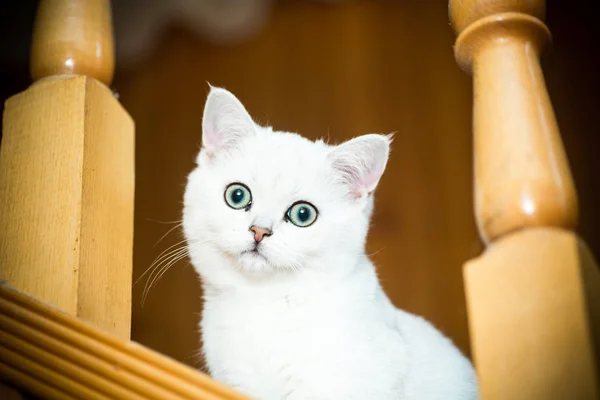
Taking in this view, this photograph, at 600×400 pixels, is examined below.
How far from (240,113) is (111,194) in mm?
315

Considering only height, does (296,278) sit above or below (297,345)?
above

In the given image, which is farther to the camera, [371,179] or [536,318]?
[371,179]

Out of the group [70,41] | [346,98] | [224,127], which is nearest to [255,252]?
[224,127]

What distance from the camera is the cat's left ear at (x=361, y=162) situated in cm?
110

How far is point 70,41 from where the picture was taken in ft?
3.23

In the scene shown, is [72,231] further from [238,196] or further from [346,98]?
[346,98]

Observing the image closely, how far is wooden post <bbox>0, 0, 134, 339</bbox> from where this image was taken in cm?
88

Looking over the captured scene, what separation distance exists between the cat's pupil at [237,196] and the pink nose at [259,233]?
8 centimetres

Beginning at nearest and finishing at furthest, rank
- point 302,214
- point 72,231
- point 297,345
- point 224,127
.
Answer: point 72,231, point 297,345, point 302,214, point 224,127

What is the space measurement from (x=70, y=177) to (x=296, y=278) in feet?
1.35

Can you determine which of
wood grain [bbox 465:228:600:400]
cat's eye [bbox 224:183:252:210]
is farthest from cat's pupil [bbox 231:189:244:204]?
wood grain [bbox 465:228:600:400]

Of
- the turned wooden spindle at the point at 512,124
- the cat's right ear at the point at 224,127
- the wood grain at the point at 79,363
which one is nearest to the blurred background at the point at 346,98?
the cat's right ear at the point at 224,127

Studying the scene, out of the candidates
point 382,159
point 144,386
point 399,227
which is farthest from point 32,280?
point 399,227

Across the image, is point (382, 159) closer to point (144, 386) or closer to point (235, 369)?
point (235, 369)
